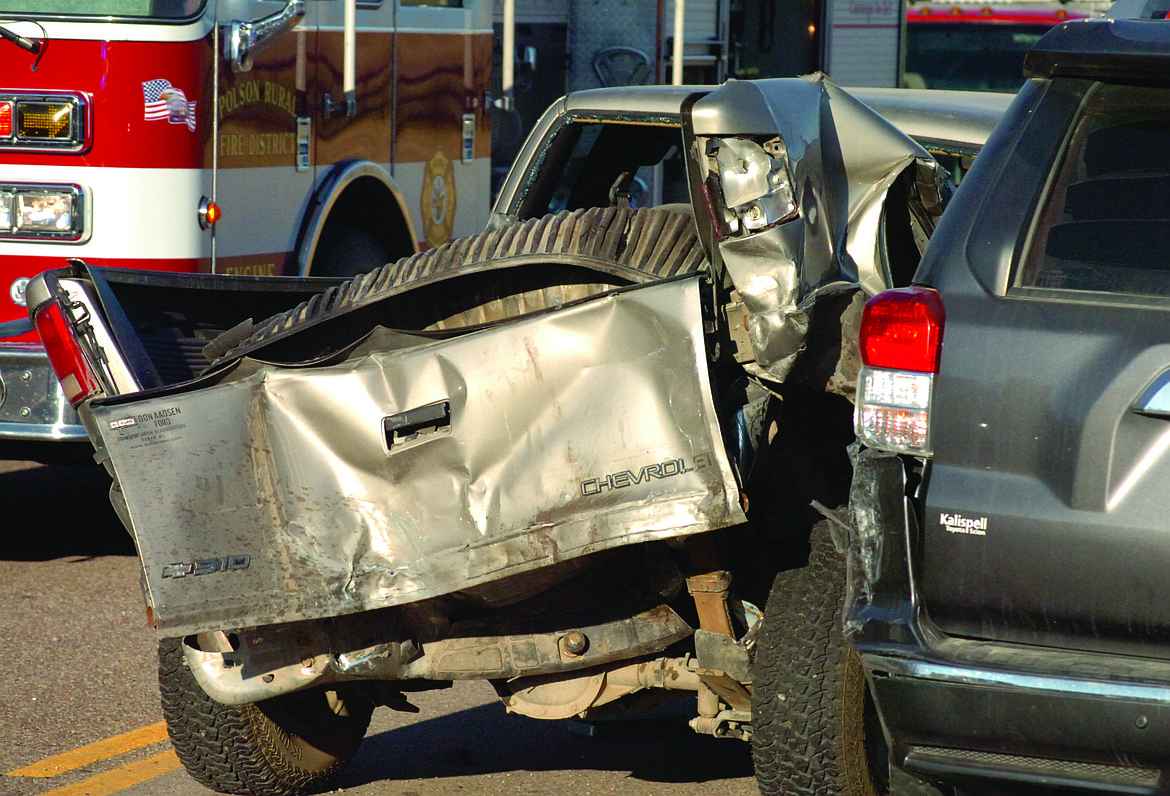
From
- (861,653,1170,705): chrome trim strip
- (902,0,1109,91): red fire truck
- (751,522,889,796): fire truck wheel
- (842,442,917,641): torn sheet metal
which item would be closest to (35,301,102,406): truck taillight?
(751,522,889,796): fire truck wheel

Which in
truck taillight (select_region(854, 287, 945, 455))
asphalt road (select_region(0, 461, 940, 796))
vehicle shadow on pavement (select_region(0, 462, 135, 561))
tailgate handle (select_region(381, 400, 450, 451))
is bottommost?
vehicle shadow on pavement (select_region(0, 462, 135, 561))

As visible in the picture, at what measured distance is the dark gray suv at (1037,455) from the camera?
2742mm

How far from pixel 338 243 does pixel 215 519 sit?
167 inches

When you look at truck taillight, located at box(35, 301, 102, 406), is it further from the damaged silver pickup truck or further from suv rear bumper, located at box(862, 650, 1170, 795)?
suv rear bumper, located at box(862, 650, 1170, 795)

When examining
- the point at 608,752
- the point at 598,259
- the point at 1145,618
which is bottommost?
the point at 608,752

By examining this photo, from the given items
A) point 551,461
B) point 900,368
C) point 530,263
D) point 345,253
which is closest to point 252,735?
point 551,461

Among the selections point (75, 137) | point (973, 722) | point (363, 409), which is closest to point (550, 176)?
point (75, 137)

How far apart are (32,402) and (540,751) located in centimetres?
248

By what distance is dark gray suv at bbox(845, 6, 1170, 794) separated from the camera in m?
2.74

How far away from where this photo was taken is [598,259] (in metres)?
3.57

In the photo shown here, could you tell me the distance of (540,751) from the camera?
4699 mm

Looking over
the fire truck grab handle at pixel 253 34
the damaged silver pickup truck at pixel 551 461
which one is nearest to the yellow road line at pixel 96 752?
the damaged silver pickup truck at pixel 551 461

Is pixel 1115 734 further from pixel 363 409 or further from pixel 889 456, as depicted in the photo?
pixel 363 409

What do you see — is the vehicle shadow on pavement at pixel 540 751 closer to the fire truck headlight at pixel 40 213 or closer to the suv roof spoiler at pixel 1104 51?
the suv roof spoiler at pixel 1104 51
